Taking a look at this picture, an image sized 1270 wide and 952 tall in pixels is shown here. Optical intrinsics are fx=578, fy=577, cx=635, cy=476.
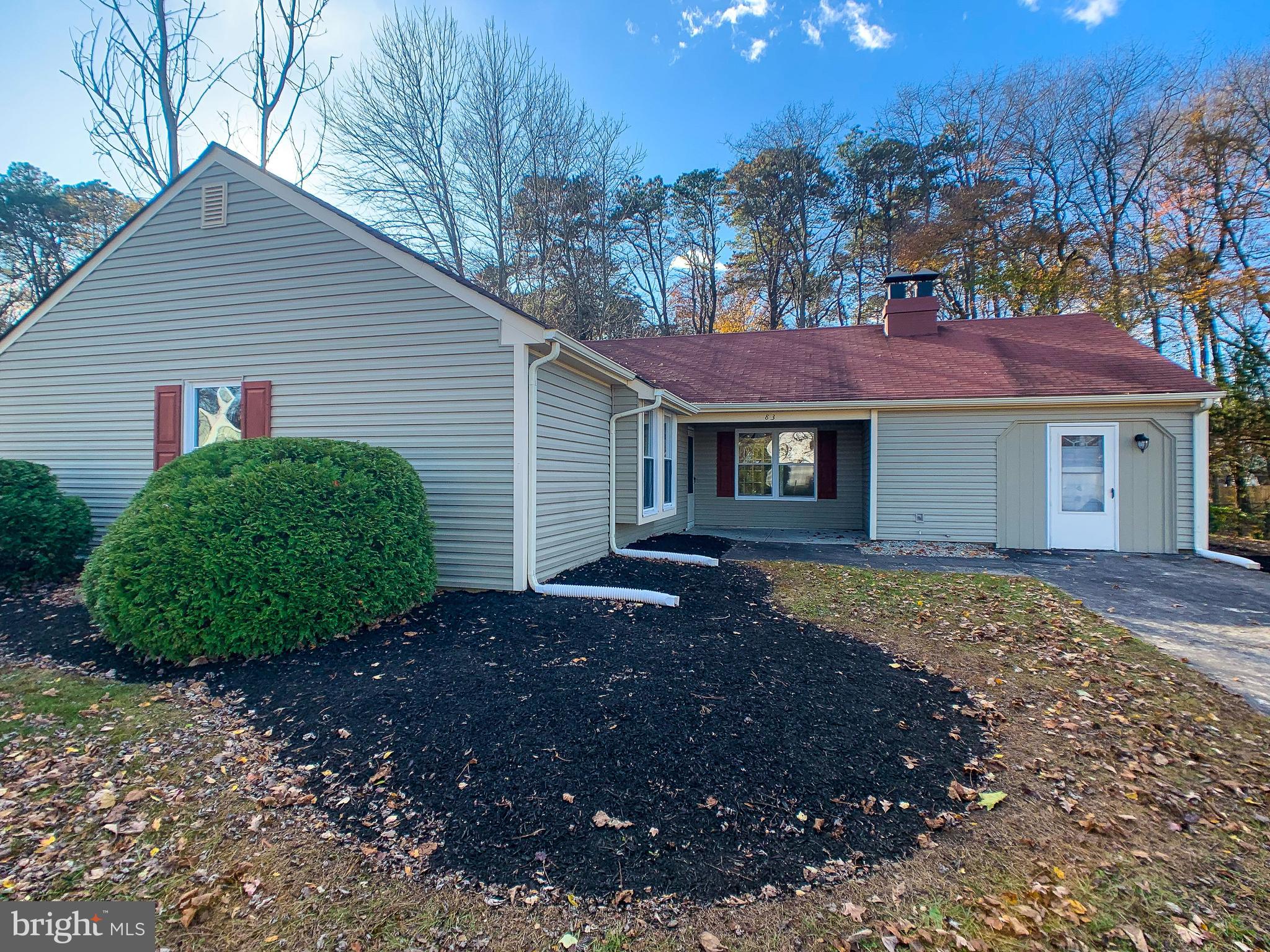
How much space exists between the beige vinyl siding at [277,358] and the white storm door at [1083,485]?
29.1 feet

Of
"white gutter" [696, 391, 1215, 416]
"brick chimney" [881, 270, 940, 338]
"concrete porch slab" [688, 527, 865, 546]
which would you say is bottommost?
"concrete porch slab" [688, 527, 865, 546]

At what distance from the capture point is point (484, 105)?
1616 centimetres

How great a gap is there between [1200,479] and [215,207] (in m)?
14.0

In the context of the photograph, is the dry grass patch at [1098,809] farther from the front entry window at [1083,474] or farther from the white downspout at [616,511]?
the front entry window at [1083,474]

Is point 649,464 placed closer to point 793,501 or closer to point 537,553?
point 537,553

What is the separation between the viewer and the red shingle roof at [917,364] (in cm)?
959

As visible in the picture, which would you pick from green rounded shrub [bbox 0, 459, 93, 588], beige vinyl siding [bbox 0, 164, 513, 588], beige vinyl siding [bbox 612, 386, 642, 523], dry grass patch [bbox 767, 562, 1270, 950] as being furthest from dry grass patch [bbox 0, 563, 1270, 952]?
beige vinyl siding [bbox 612, 386, 642, 523]

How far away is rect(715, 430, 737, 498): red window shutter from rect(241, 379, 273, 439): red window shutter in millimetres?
8233

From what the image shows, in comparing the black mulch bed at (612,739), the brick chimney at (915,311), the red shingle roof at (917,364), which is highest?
the brick chimney at (915,311)

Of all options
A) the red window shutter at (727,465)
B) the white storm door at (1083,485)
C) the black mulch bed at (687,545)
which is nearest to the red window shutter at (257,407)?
the black mulch bed at (687,545)

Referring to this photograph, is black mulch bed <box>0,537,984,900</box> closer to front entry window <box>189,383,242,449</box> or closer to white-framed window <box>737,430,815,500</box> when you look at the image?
front entry window <box>189,383,242,449</box>

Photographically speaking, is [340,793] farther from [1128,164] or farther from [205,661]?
[1128,164]

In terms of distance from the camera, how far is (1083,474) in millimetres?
9359

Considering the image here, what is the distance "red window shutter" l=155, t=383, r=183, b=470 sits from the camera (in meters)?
6.95
